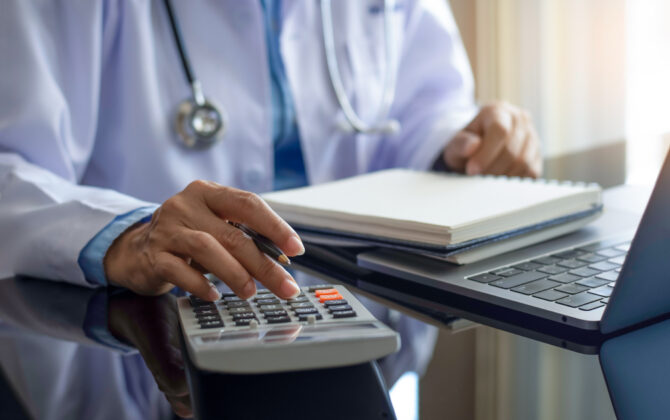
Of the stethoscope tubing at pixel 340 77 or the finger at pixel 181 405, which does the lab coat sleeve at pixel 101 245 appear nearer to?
the finger at pixel 181 405

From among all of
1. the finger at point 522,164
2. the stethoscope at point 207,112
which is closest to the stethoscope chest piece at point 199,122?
the stethoscope at point 207,112

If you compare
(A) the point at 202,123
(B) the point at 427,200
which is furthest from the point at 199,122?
(B) the point at 427,200

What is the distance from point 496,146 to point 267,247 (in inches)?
23.4

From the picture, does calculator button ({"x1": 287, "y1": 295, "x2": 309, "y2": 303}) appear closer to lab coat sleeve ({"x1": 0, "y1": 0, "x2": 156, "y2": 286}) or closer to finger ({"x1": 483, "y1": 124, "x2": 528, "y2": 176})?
lab coat sleeve ({"x1": 0, "y1": 0, "x2": 156, "y2": 286})

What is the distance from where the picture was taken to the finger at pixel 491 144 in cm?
102

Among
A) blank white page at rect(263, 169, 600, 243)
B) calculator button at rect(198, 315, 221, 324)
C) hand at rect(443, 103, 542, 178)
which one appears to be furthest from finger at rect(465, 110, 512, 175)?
calculator button at rect(198, 315, 221, 324)

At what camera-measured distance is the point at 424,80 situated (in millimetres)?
1309

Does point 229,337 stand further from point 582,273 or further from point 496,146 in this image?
point 496,146

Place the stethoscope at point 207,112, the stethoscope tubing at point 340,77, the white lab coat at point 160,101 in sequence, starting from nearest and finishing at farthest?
the white lab coat at point 160,101 → the stethoscope at point 207,112 → the stethoscope tubing at point 340,77

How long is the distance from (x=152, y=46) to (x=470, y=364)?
731 mm

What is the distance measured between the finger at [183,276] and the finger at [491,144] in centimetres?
56

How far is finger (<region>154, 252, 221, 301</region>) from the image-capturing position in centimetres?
53

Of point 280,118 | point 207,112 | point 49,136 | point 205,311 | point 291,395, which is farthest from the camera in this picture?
point 280,118

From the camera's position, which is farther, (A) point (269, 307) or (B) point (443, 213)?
(B) point (443, 213)
